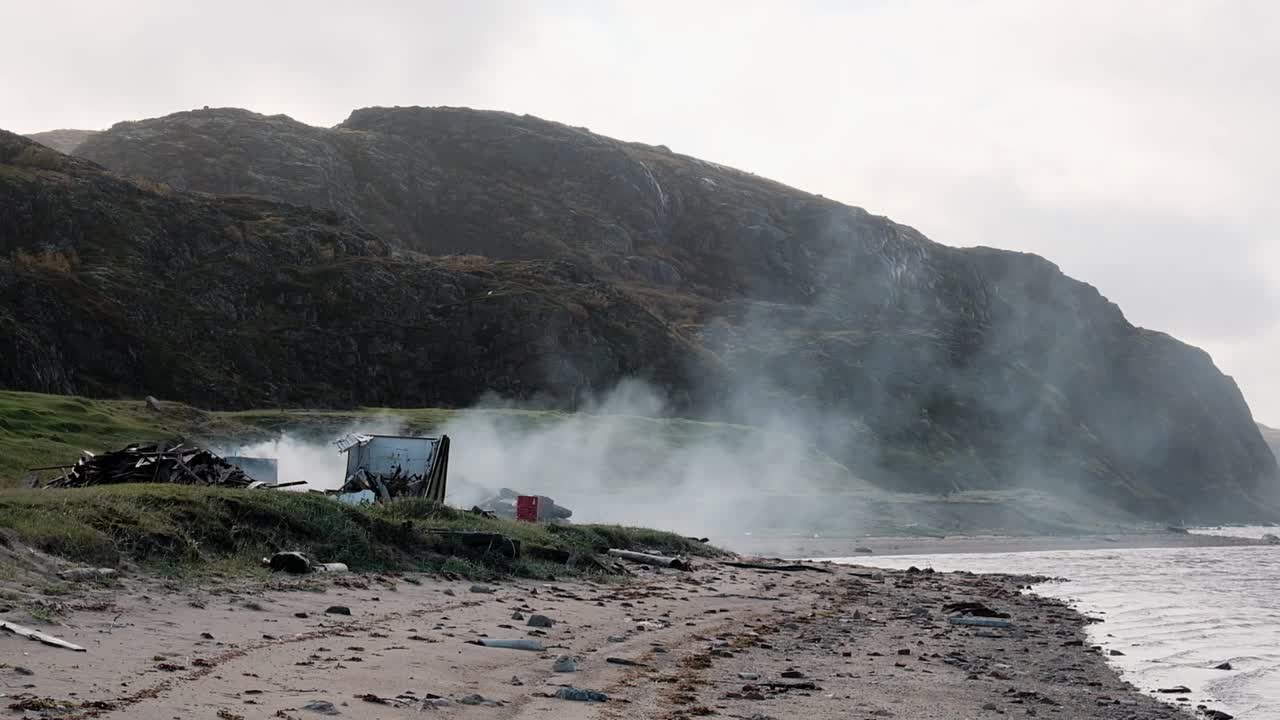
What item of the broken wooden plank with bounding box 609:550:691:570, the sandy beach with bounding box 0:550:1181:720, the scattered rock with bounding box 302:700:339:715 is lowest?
the broken wooden plank with bounding box 609:550:691:570

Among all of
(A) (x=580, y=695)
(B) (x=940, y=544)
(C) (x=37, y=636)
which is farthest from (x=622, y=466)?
(C) (x=37, y=636)

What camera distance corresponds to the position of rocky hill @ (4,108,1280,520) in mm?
92000

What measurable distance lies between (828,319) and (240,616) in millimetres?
156584

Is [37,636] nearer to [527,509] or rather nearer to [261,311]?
[527,509]

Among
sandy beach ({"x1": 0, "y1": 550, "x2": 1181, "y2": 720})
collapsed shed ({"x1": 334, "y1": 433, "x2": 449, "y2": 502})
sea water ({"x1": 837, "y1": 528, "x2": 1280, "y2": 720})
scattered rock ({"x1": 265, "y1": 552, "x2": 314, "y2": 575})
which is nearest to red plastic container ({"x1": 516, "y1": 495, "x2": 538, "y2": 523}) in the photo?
collapsed shed ({"x1": 334, "y1": 433, "x2": 449, "y2": 502})

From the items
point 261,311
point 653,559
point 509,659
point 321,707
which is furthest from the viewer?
point 261,311

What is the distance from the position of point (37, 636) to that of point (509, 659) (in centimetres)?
463

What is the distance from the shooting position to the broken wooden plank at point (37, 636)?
988 centimetres

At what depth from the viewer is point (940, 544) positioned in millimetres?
58781

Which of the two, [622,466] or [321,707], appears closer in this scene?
[321,707]

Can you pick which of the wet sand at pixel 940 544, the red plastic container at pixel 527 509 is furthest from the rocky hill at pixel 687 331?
the red plastic container at pixel 527 509

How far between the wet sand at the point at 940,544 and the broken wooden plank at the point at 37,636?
3492cm

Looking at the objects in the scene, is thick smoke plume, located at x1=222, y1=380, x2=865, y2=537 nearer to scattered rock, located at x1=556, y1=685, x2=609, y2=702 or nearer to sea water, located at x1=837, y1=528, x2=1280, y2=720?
sea water, located at x1=837, y1=528, x2=1280, y2=720

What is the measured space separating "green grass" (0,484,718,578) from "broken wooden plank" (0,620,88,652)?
4.58 meters
